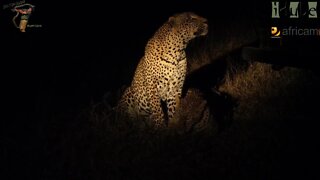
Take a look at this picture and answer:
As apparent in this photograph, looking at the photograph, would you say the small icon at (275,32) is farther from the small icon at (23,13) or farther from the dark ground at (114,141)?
the small icon at (23,13)

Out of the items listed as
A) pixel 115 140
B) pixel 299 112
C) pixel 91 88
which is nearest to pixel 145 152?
pixel 115 140

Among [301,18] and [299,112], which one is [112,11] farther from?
[299,112]

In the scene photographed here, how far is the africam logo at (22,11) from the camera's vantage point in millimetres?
6031

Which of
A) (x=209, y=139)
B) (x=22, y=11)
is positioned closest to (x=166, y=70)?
(x=209, y=139)

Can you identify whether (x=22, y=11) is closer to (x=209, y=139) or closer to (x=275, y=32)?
(x=209, y=139)

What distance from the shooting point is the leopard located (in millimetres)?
7742

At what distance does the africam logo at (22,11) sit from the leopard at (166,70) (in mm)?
2001

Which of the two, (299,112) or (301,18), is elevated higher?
(301,18)

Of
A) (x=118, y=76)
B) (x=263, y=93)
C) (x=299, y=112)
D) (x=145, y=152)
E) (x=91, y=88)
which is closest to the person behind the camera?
(x=145, y=152)

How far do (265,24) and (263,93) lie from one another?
1289 millimetres

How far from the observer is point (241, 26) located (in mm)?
11648

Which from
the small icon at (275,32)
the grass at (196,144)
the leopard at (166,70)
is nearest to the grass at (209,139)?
the grass at (196,144)

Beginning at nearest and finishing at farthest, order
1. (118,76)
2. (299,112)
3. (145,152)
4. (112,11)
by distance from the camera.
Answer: (145,152), (299,112), (118,76), (112,11)

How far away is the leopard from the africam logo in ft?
6.57
